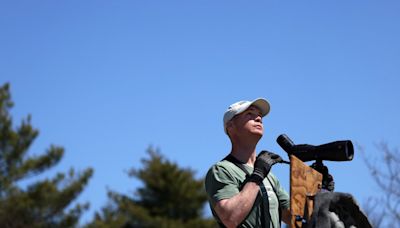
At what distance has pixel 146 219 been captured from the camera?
3250 centimetres

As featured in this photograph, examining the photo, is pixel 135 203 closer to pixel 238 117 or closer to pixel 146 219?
pixel 146 219

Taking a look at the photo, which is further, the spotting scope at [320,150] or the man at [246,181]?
the spotting scope at [320,150]

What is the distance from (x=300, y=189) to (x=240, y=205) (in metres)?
0.31

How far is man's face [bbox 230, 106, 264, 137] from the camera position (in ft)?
15.1

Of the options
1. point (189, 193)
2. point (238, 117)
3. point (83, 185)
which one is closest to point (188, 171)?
point (189, 193)

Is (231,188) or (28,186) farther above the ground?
(28,186)

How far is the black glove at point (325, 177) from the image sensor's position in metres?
4.45

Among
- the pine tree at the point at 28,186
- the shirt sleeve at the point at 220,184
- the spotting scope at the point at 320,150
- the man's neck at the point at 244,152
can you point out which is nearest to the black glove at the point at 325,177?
the spotting scope at the point at 320,150

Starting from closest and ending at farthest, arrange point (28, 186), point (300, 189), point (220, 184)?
point (300, 189), point (220, 184), point (28, 186)

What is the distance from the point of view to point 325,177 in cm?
448

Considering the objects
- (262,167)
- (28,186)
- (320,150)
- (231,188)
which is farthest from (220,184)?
(28,186)

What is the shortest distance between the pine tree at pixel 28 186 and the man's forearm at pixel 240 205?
75.4 ft

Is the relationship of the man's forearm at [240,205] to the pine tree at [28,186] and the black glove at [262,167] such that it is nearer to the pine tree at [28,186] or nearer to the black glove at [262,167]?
the black glove at [262,167]

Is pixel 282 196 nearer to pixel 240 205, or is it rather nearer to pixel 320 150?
pixel 320 150
